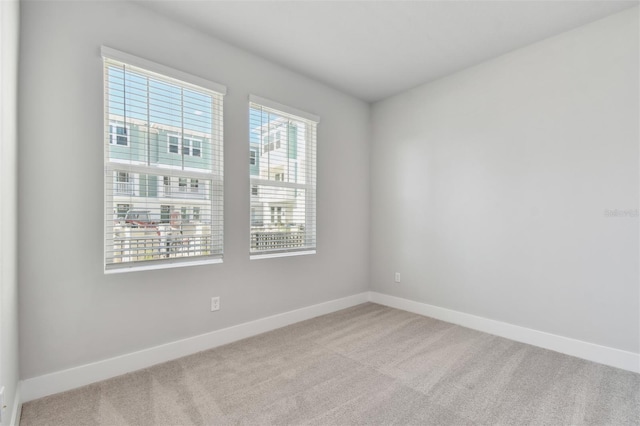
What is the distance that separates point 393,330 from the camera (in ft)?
9.84

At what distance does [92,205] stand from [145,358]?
1.16 metres

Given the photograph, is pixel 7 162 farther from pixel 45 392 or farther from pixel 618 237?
pixel 618 237

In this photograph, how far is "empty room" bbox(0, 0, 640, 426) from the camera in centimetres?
183

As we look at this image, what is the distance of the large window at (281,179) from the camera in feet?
9.62

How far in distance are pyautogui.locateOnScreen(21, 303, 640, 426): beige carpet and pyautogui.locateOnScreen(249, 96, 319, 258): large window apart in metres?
1.02

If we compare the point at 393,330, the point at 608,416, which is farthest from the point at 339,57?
the point at 608,416

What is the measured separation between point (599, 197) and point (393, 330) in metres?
2.04

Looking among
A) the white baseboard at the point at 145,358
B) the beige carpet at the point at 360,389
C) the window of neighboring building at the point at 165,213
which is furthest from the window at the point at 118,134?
the beige carpet at the point at 360,389

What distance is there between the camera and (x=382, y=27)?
2.45 meters

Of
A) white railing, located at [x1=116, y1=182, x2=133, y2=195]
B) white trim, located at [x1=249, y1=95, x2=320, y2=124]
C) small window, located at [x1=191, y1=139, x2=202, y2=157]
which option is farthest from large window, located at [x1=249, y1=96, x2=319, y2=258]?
white railing, located at [x1=116, y1=182, x2=133, y2=195]

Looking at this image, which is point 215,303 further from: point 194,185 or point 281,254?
point 194,185

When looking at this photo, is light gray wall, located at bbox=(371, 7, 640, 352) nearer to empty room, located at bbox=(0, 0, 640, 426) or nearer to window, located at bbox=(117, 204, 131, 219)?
empty room, located at bbox=(0, 0, 640, 426)

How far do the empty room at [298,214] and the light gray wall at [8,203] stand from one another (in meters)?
0.03

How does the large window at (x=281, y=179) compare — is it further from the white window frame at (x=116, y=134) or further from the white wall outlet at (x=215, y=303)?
the white window frame at (x=116, y=134)
